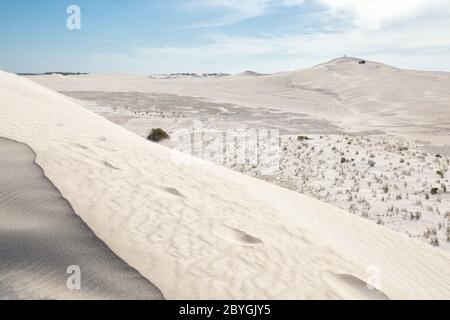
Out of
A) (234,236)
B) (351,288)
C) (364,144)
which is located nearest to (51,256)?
(234,236)

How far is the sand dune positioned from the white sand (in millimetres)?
158

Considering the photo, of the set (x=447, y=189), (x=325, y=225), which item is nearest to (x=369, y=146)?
(x=447, y=189)

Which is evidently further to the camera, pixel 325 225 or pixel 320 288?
pixel 325 225

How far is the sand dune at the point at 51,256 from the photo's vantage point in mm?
3361

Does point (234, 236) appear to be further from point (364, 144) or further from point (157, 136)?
point (364, 144)

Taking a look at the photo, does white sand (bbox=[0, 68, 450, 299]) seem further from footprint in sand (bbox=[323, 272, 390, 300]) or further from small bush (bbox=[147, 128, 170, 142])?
small bush (bbox=[147, 128, 170, 142])

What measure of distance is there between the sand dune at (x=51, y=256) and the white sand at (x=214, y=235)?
6.2 inches

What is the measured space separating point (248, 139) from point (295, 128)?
33.1 feet

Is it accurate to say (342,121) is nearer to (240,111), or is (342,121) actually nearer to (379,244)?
(240,111)

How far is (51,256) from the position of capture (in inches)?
149

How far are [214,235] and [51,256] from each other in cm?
198
